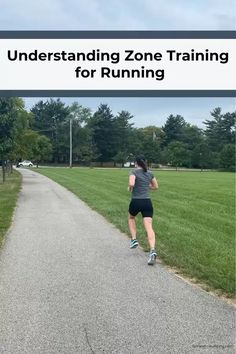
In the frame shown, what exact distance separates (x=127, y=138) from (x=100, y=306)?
11359cm

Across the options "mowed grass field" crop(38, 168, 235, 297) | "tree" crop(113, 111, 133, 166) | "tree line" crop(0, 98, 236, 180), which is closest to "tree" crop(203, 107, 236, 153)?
"tree line" crop(0, 98, 236, 180)

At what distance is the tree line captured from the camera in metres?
110

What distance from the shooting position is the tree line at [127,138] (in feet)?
360

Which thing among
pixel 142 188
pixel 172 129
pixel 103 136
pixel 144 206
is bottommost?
pixel 144 206

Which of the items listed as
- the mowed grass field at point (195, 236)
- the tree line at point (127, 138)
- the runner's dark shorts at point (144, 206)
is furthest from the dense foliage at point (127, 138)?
the runner's dark shorts at point (144, 206)

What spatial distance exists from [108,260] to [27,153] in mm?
33959

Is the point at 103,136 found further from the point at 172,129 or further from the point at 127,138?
the point at 172,129

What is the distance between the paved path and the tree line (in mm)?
95777

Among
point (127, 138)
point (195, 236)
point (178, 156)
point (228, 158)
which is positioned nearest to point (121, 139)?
point (127, 138)

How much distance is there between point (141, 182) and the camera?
916cm

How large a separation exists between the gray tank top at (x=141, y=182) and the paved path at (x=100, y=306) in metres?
1.11

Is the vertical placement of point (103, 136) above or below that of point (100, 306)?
above

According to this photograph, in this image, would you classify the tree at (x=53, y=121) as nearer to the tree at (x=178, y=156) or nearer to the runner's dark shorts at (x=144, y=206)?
the tree at (x=178, y=156)

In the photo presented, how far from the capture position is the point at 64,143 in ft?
384
